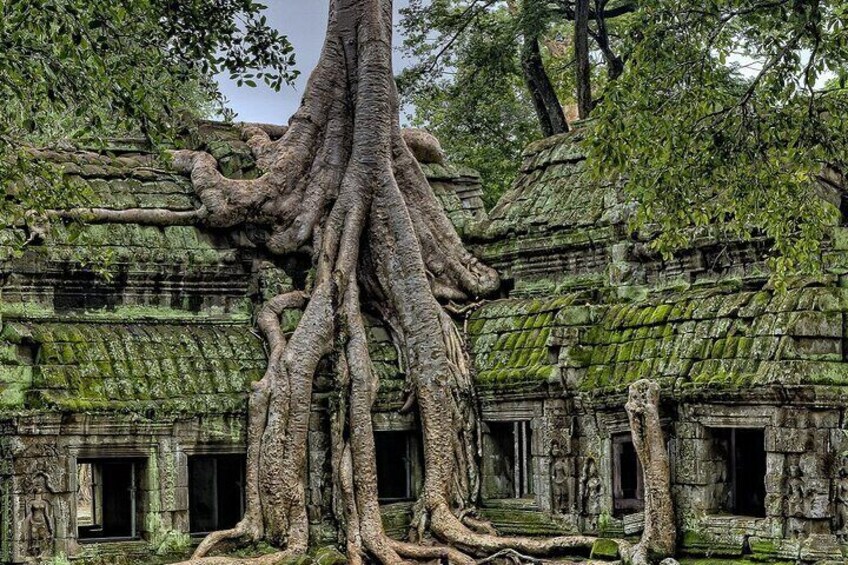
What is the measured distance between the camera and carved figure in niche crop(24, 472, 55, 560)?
17781mm

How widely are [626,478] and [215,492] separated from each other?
4445 mm

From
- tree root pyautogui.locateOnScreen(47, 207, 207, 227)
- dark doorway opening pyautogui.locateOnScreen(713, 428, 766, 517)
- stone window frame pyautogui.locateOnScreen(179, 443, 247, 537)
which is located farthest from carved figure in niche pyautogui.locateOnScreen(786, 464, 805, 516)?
tree root pyautogui.locateOnScreen(47, 207, 207, 227)

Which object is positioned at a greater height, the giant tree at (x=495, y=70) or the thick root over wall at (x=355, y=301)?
the giant tree at (x=495, y=70)

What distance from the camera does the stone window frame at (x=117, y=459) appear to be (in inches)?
715

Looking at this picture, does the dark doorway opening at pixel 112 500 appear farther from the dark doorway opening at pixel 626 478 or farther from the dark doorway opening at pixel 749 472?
the dark doorway opening at pixel 749 472

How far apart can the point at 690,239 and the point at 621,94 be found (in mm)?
3999

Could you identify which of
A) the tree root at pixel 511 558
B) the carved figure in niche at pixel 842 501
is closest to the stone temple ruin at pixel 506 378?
the carved figure in niche at pixel 842 501

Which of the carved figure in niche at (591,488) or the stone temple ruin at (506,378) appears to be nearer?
the stone temple ruin at (506,378)

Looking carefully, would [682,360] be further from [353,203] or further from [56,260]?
[56,260]

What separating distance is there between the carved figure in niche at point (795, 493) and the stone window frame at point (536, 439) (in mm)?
3450

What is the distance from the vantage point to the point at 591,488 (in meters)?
19.0

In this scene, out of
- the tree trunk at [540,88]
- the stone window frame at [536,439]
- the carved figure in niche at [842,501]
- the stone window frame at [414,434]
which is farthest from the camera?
the tree trunk at [540,88]

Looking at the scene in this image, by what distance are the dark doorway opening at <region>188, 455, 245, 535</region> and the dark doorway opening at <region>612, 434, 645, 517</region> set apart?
13.2 ft

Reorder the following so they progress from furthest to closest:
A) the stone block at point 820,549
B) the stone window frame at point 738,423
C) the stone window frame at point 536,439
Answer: the stone window frame at point 536,439 → the stone window frame at point 738,423 → the stone block at point 820,549
